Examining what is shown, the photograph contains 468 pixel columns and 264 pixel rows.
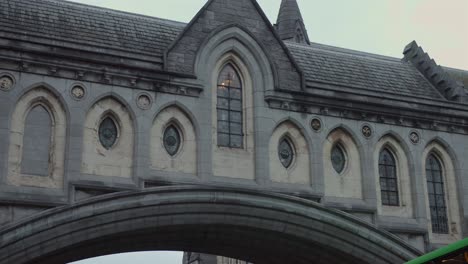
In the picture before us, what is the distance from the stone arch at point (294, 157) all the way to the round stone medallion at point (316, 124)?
438mm

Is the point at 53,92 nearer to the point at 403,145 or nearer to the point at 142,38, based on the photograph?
the point at 142,38

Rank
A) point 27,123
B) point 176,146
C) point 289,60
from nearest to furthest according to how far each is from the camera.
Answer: point 27,123
point 176,146
point 289,60

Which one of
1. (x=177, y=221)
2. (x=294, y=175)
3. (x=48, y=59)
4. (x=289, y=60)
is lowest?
(x=177, y=221)

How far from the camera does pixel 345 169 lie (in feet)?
73.9

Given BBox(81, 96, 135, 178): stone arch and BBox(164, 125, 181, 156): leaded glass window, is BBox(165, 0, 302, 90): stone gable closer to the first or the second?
BBox(164, 125, 181, 156): leaded glass window

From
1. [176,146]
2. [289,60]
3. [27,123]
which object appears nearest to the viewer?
[27,123]

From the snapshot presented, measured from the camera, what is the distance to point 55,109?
19.4m

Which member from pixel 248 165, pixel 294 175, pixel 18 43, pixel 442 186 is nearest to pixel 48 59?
pixel 18 43

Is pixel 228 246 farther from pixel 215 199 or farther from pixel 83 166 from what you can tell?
pixel 83 166

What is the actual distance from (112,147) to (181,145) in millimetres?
1916

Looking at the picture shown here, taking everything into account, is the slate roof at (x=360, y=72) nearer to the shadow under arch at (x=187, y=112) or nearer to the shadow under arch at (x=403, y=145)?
the shadow under arch at (x=403, y=145)

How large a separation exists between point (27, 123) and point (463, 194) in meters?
13.3

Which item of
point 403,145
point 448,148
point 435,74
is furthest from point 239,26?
point 435,74

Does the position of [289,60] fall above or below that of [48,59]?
above
